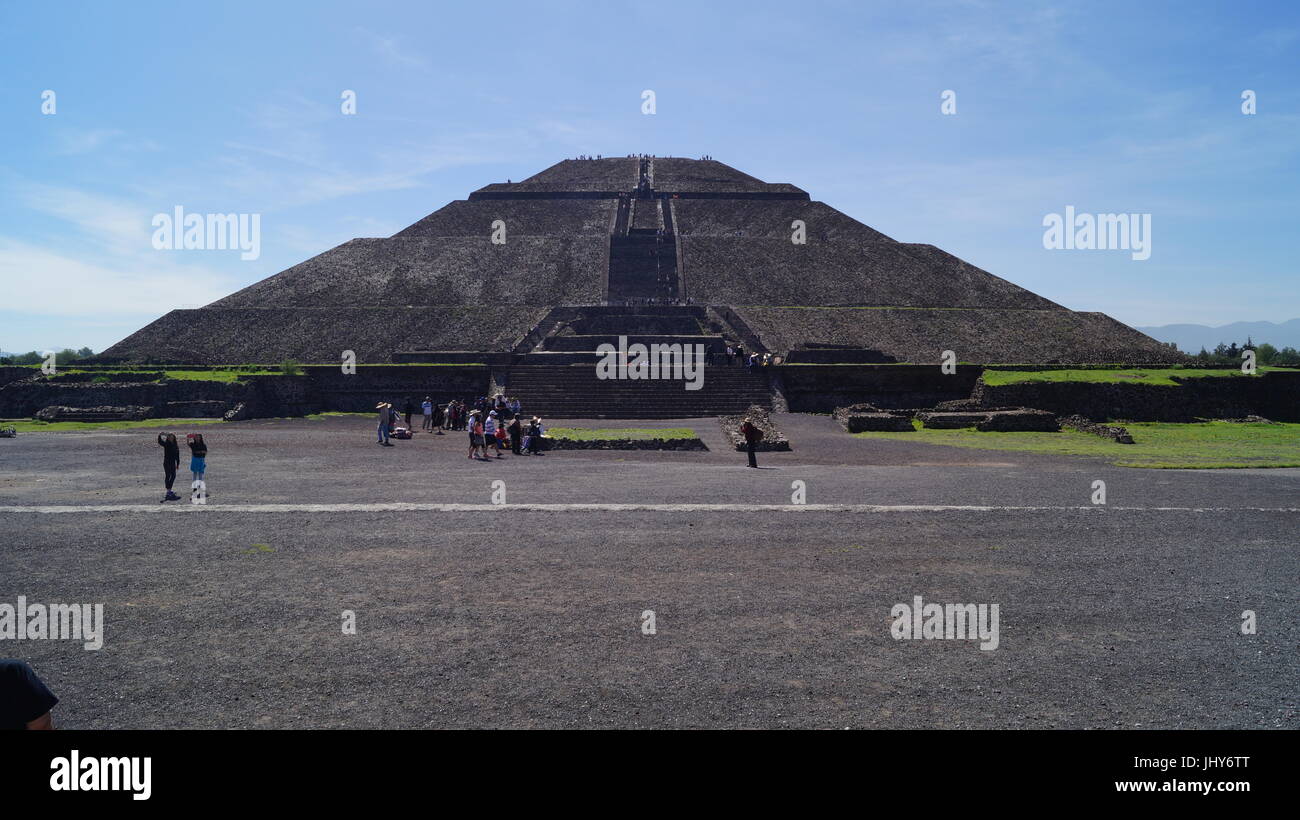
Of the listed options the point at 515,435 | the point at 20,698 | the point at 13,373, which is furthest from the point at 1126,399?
the point at 13,373

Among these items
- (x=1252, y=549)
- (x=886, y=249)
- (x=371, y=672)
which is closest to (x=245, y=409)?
(x=371, y=672)

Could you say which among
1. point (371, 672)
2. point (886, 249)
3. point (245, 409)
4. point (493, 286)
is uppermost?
point (886, 249)

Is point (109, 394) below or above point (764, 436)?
above

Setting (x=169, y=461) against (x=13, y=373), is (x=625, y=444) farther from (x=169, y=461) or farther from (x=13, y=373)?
(x=13, y=373)

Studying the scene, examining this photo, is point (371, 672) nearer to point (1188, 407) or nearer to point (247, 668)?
point (247, 668)

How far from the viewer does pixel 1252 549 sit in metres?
9.88

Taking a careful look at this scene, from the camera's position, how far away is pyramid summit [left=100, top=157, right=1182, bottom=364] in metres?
42.3

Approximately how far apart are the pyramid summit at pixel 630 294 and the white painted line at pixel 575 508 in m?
22.2

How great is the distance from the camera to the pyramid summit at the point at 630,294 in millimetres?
42312

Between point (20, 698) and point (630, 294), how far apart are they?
49001 mm

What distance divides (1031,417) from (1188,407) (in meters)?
9.19

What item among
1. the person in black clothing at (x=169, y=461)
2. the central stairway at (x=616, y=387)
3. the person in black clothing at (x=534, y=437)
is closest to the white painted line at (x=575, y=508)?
the person in black clothing at (x=169, y=461)

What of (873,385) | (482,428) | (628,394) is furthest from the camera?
(873,385)

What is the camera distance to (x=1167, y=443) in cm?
2261
